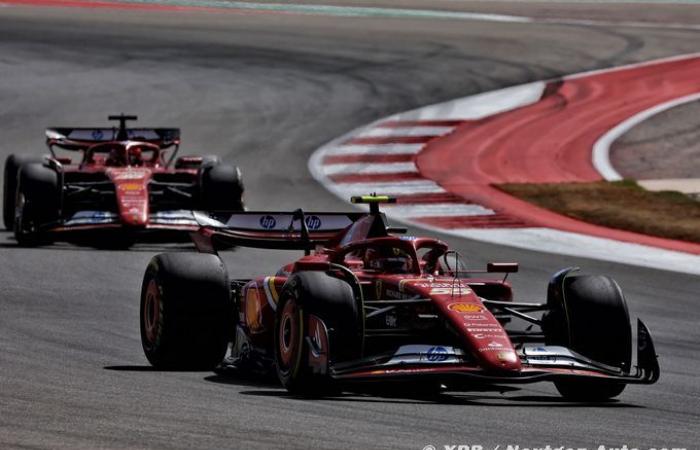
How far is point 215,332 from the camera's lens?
11.5m

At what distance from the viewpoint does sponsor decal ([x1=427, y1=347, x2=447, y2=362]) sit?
10.0 metres

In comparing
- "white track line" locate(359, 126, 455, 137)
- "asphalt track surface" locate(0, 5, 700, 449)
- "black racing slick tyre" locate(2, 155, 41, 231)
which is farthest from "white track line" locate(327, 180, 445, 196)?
"black racing slick tyre" locate(2, 155, 41, 231)

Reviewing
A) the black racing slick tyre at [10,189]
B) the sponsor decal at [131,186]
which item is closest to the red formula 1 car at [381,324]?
the sponsor decal at [131,186]

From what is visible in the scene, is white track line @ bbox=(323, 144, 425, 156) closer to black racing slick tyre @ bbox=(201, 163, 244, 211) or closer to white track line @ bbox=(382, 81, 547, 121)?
white track line @ bbox=(382, 81, 547, 121)

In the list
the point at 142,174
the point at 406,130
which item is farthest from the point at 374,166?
the point at 142,174

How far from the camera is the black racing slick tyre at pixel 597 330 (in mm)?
10742

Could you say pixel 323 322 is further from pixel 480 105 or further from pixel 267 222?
pixel 480 105

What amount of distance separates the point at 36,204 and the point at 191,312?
347 inches

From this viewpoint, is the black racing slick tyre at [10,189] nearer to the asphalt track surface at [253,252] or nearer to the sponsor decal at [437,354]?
the asphalt track surface at [253,252]

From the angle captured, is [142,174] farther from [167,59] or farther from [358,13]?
[358,13]

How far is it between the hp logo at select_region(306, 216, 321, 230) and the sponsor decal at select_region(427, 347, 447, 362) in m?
3.33

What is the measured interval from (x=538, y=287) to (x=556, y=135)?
1226 centimetres

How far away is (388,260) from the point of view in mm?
11430

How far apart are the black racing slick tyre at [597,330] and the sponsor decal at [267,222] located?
3.04m
